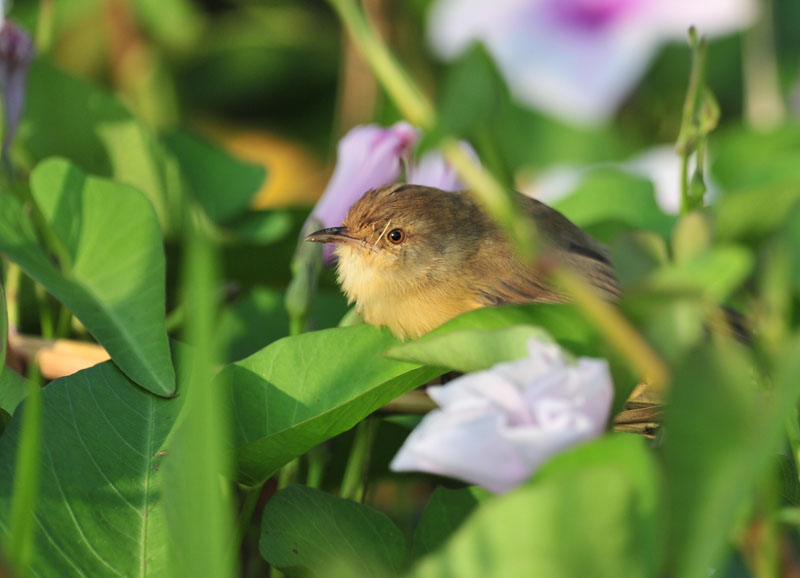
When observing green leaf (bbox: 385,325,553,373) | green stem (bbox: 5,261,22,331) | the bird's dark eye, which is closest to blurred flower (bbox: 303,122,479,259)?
the bird's dark eye

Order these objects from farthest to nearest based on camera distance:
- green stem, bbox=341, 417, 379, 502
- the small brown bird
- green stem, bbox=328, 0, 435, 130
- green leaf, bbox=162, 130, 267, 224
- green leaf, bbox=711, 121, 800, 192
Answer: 1. green leaf, bbox=711, 121, 800, 192
2. green leaf, bbox=162, 130, 267, 224
3. the small brown bird
4. green stem, bbox=341, 417, 379, 502
5. green stem, bbox=328, 0, 435, 130

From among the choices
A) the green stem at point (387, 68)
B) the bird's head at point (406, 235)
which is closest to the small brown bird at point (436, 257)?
the bird's head at point (406, 235)

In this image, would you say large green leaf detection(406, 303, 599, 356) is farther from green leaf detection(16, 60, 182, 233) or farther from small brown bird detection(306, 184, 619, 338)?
green leaf detection(16, 60, 182, 233)

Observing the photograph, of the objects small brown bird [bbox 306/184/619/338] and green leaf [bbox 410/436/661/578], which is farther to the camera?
small brown bird [bbox 306/184/619/338]

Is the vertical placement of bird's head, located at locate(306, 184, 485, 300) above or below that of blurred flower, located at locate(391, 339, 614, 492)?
below

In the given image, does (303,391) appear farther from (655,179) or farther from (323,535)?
(655,179)

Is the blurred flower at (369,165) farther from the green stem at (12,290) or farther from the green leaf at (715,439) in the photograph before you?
the green leaf at (715,439)
